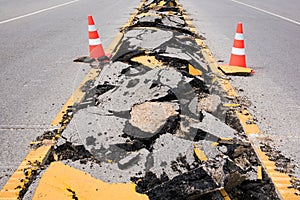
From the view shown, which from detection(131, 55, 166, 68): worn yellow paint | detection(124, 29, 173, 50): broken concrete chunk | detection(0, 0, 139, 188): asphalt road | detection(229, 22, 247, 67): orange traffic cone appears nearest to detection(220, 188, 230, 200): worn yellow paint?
detection(0, 0, 139, 188): asphalt road

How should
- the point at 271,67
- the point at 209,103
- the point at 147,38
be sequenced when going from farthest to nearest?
the point at 147,38 → the point at 271,67 → the point at 209,103

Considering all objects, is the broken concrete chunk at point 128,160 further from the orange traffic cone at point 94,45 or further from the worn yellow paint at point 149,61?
the orange traffic cone at point 94,45

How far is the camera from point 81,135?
8.95 ft

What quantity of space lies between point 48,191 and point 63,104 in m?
1.65

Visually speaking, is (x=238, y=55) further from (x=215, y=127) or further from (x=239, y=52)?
(x=215, y=127)

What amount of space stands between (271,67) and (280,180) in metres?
3.38

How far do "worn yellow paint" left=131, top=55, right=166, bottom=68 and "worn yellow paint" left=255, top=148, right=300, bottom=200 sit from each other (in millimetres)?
2206

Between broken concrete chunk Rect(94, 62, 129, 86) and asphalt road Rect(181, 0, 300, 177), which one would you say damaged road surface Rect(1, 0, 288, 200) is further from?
asphalt road Rect(181, 0, 300, 177)

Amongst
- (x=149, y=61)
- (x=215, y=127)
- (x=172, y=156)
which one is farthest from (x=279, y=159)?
(x=149, y=61)

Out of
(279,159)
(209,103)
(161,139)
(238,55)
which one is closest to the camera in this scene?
(279,159)

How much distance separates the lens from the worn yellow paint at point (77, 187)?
6.70 feet

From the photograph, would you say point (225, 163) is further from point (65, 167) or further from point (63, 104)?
point (63, 104)

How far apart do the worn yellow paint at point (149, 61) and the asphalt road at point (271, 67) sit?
118cm

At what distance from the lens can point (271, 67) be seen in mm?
5191
